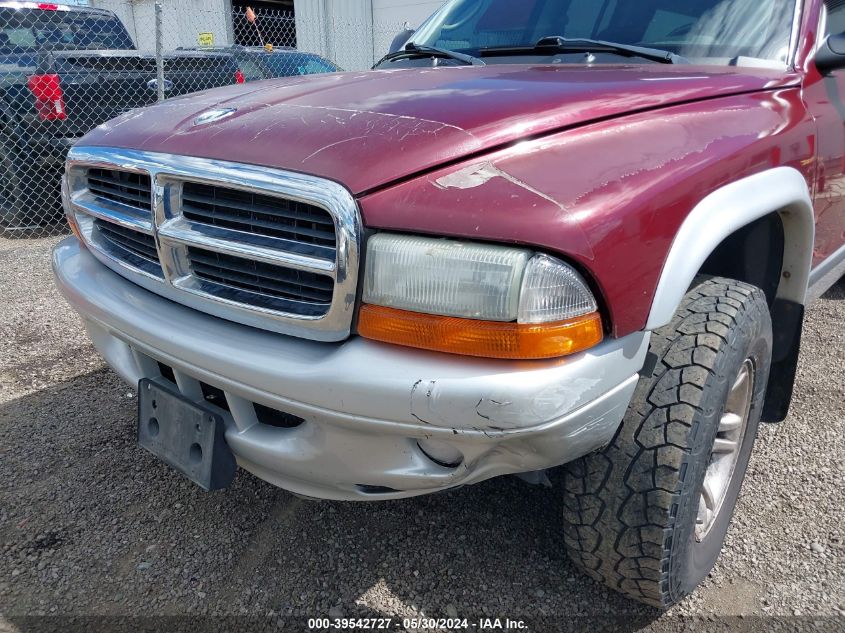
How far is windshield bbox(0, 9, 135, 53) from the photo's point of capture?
6707 millimetres

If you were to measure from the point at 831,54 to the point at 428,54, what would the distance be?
148 centimetres

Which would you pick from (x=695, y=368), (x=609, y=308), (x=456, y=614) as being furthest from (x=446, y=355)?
(x=456, y=614)

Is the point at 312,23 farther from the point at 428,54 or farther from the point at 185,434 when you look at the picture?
the point at 185,434

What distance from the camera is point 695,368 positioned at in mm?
1620

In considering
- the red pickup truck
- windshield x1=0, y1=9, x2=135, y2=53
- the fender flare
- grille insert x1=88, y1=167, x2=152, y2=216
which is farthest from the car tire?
windshield x1=0, y1=9, x2=135, y2=53

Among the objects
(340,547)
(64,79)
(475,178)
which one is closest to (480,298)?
(475,178)

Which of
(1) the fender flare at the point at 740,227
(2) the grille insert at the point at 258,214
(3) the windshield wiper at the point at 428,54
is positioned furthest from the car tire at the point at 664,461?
(3) the windshield wiper at the point at 428,54

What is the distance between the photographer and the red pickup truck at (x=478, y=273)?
4.40ft

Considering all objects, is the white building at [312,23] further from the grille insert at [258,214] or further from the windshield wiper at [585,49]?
the grille insert at [258,214]

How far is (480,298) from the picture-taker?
133 centimetres

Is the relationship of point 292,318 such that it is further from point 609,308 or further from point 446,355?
point 609,308

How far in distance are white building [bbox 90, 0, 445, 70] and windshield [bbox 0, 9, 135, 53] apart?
4.54 meters

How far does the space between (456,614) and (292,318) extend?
1.03 metres

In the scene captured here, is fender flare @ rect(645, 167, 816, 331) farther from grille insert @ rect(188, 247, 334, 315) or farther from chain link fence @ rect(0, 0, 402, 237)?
chain link fence @ rect(0, 0, 402, 237)
